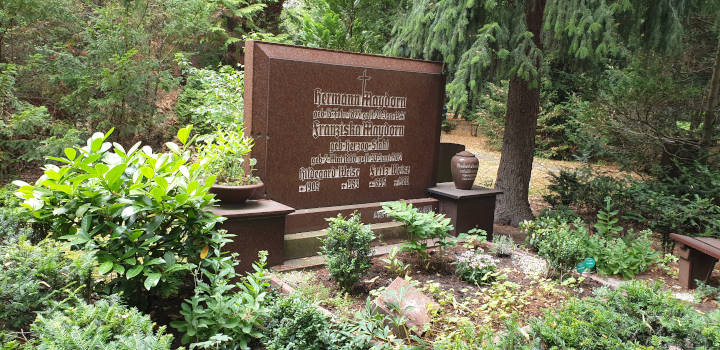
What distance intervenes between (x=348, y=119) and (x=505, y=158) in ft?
10.4

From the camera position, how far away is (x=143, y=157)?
11.8ft

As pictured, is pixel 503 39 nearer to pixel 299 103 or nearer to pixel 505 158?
pixel 505 158

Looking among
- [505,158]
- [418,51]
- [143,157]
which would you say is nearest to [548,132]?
[505,158]

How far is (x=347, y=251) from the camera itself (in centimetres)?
414

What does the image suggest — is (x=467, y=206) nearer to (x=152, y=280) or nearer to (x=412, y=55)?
(x=412, y=55)

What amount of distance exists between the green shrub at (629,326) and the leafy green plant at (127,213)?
239 cm

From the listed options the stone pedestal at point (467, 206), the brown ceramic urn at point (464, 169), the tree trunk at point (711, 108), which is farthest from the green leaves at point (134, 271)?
the tree trunk at point (711, 108)

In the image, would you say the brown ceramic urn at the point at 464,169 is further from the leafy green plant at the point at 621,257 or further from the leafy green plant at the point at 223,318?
the leafy green plant at the point at 223,318

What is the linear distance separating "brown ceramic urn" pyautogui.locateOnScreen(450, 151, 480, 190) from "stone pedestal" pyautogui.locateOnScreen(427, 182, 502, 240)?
0.10 meters

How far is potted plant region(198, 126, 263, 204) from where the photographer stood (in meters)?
4.51

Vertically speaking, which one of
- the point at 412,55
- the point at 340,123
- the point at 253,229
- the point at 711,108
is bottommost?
the point at 253,229

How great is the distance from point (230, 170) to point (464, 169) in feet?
10.3

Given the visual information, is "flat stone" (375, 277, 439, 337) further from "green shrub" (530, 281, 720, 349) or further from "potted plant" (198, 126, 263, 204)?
"potted plant" (198, 126, 263, 204)

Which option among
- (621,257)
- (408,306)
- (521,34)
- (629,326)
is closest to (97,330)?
(408,306)
